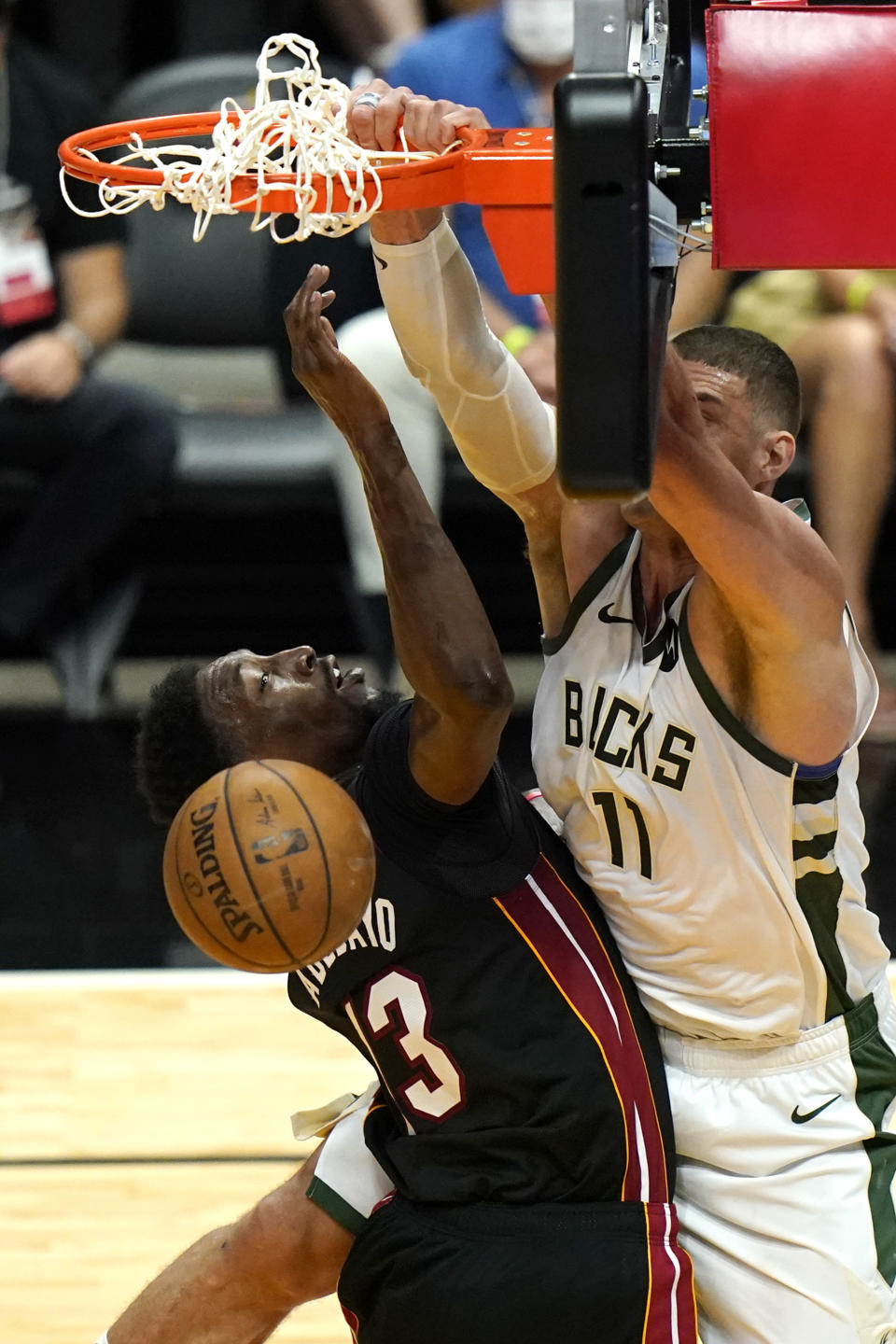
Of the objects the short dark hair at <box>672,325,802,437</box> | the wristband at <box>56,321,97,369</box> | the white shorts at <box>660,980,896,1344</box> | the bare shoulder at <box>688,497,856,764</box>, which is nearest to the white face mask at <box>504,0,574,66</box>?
the wristband at <box>56,321,97,369</box>

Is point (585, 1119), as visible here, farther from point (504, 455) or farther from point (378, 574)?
point (378, 574)

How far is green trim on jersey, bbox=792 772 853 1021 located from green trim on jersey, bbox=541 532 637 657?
43cm

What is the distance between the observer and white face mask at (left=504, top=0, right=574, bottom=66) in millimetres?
5492

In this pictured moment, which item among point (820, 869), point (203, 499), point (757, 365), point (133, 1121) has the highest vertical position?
point (757, 365)

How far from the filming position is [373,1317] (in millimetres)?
2559

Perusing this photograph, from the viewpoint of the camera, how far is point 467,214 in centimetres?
545

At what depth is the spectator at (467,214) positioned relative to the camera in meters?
5.52

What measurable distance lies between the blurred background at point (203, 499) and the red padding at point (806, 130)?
11.3 ft

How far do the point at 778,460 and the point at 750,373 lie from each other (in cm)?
13

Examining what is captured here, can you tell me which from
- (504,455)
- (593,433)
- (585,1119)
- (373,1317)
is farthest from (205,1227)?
(593,433)

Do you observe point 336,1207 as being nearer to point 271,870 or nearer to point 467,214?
point 271,870

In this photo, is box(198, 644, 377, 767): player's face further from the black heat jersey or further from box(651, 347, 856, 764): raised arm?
box(651, 347, 856, 764): raised arm

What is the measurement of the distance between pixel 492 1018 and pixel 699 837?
0.38m

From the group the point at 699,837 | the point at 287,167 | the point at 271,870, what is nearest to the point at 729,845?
the point at 699,837
